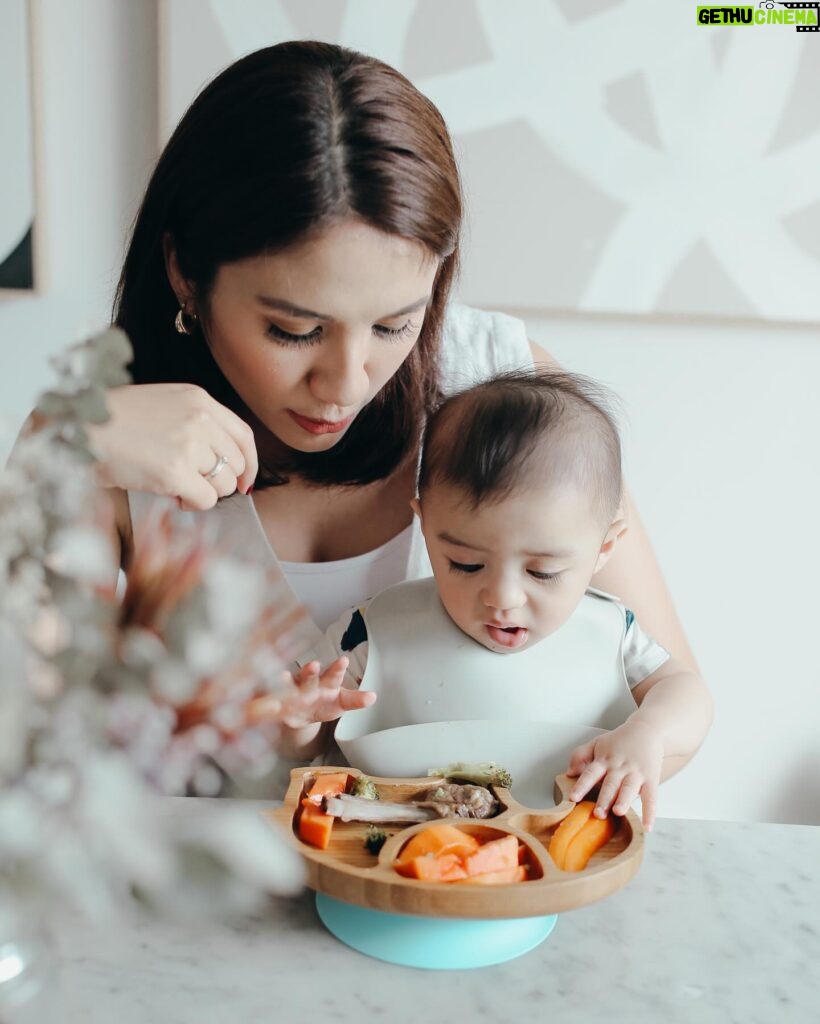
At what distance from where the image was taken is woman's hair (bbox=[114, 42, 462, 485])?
1.16m

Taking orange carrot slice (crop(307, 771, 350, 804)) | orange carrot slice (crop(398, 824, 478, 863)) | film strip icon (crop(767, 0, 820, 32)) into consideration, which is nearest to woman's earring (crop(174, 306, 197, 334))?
orange carrot slice (crop(307, 771, 350, 804))

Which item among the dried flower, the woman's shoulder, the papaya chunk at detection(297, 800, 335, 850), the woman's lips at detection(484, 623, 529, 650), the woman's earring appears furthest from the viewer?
the woman's shoulder

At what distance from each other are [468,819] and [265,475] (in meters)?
0.81

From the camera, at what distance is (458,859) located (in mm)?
793

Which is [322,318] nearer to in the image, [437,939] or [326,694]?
[326,694]

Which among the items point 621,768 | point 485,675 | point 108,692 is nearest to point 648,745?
point 621,768

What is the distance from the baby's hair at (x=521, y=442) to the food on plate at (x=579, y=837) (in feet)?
1.33

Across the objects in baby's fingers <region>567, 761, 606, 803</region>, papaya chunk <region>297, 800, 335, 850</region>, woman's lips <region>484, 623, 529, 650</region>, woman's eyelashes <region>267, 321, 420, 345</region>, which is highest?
woman's eyelashes <region>267, 321, 420, 345</region>

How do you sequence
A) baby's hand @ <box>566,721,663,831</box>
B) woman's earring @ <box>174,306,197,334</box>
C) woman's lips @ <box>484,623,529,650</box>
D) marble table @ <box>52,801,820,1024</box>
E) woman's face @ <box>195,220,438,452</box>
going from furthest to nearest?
woman's earring @ <box>174,306,197,334</box> → woman's lips @ <box>484,623,529,650</box> → woman's face @ <box>195,220,438,452</box> → baby's hand @ <box>566,721,663,831</box> → marble table @ <box>52,801,820,1024</box>

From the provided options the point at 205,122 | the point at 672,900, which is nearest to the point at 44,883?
the point at 672,900

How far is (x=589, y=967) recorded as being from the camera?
78cm

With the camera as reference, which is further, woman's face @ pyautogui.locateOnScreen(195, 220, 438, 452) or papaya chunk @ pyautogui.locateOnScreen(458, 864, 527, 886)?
woman's face @ pyautogui.locateOnScreen(195, 220, 438, 452)

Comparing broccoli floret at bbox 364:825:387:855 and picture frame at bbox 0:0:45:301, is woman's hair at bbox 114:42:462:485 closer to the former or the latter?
broccoli floret at bbox 364:825:387:855

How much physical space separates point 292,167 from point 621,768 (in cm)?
74
